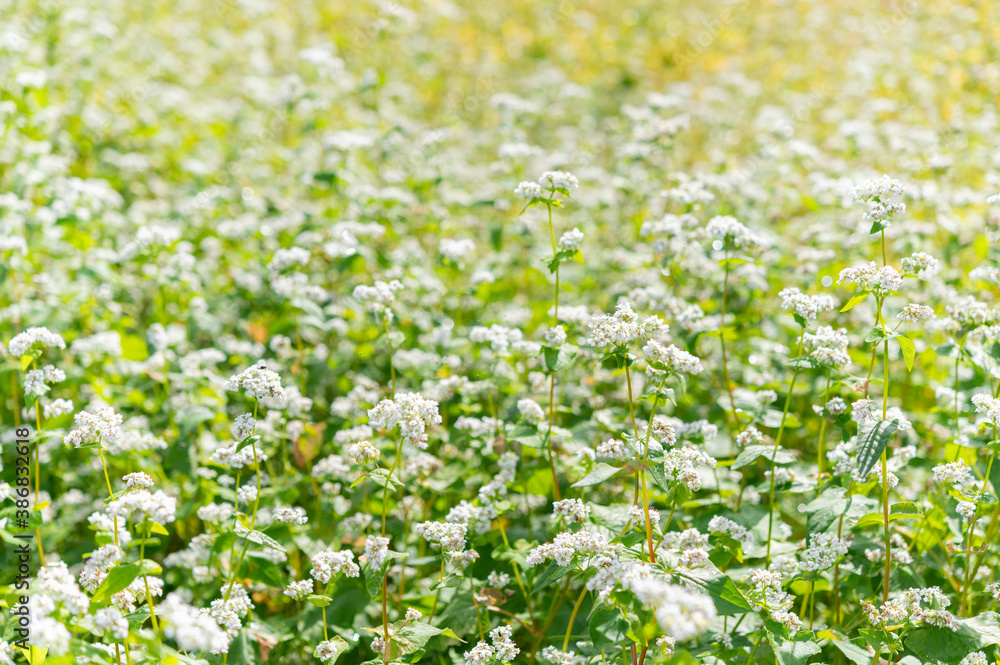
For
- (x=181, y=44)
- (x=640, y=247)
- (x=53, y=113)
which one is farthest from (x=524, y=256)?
(x=181, y=44)

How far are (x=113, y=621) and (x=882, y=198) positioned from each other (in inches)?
150

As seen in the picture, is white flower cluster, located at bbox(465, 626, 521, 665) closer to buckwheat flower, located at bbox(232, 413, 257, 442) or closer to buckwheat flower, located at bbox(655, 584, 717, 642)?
buckwheat flower, located at bbox(655, 584, 717, 642)

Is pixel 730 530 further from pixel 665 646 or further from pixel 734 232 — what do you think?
pixel 734 232

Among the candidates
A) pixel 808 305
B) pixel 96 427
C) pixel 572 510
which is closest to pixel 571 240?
pixel 808 305

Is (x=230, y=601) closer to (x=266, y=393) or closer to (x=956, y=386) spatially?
(x=266, y=393)

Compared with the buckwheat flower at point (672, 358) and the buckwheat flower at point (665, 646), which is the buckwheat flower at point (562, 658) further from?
the buckwheat flower at point (672, 358)

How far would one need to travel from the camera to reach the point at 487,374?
480 centimetres

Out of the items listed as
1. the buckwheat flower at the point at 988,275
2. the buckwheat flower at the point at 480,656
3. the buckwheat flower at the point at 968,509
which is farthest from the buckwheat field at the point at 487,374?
the buckwheat flower at the point at 988,275

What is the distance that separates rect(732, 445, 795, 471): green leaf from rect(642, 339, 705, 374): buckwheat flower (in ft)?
2.31

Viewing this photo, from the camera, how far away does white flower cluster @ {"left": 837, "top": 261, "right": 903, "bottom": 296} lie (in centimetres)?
332

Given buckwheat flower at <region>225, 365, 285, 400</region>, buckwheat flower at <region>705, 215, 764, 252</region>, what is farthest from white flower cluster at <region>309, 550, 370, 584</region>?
Answer: buckwheat flower at <region>705, 215, 764, 252</region>

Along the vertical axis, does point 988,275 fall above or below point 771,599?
above

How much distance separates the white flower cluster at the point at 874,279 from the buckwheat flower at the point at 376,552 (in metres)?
2.42

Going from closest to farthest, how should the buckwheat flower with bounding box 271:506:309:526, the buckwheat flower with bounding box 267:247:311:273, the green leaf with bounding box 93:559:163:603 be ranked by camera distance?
the green leaf with bounding box 93:559:163:603, the buckwheat flower with bounding box 271:506:309:526, the buckwheat flower with bounding box 267:247:311:273
